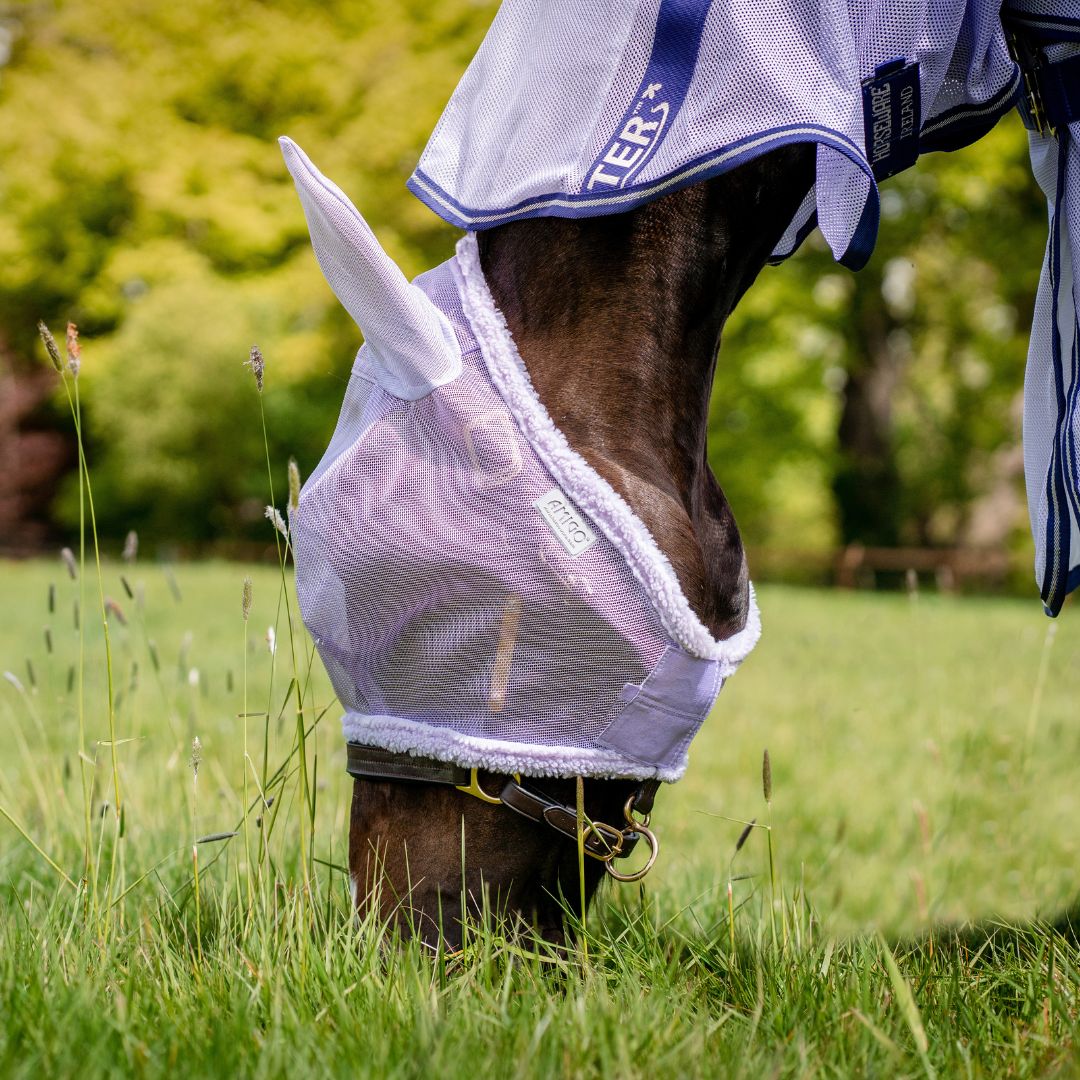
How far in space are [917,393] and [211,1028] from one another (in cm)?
2457

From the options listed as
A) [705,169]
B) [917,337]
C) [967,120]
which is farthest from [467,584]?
[917,337]

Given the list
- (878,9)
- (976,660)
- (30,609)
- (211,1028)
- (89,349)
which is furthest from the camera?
(89,349)

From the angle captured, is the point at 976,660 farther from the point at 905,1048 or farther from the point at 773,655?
the point at 905,1048

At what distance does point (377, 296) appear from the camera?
1.32 m

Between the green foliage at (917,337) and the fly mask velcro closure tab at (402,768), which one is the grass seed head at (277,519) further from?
the green foliage at (917,337)

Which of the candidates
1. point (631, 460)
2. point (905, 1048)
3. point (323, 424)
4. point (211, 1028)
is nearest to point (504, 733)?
point (631, 460)

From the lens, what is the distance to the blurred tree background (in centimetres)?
2017

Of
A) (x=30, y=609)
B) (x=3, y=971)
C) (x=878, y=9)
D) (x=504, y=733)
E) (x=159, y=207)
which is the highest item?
(x=159, y=207)

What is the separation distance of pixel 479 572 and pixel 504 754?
22 centimetres

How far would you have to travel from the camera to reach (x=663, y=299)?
1457 millimetres

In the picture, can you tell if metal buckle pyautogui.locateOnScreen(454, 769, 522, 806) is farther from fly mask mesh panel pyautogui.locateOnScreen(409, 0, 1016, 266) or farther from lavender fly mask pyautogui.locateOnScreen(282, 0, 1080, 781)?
fly mask mesh panel pyautogui.locateOnScreen(409, 0, 1016, 266)

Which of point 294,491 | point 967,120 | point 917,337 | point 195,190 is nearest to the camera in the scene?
point 294,491

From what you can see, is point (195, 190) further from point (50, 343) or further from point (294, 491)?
point (294, 491)

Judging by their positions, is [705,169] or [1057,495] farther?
[1057,495]
